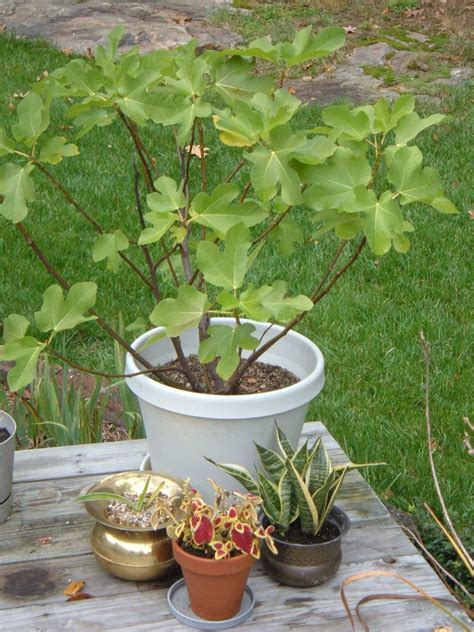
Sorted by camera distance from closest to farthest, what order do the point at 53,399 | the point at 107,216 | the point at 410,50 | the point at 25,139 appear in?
1. the point at 25,139
2. the point at 53,399
3. the point at 107,216
4. the point at 410,50

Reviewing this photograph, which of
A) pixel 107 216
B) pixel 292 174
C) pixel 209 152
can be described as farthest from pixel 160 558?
pixel 209 152

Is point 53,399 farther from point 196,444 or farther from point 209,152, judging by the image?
point 209,152

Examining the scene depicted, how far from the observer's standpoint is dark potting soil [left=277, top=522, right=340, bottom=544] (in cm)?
176

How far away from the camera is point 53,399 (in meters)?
2.58

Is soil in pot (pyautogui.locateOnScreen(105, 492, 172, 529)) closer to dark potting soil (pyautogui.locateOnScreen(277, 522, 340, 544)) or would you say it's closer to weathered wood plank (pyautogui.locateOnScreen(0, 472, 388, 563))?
weathered wood plank (pyautogui.locateOnScreen(0, 472, 388, 563))

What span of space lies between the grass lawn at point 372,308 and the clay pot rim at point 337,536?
0.95 m

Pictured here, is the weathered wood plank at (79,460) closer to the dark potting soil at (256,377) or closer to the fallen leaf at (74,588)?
the dark potting soil at (256,377)

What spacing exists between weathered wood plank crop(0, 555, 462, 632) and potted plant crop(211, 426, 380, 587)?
0.12 feet

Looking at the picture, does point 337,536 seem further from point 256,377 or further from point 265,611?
point 256,377

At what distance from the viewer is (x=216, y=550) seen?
1606 millimetres

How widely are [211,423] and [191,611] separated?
34 centimetres

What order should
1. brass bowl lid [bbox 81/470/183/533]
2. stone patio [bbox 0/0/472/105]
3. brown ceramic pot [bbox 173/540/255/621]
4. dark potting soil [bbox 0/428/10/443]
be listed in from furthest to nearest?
stone patio [bbox 0/0/472/105] < dark potting soil [bbox 0/428/10/443] < brass bowl lid [bbox 81/470/183/533] < brown ceramic pot [bbox 173/540/255/621]

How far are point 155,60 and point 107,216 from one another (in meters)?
2.44

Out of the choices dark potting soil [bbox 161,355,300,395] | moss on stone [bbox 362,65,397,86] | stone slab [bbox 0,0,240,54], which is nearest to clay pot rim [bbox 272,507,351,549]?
dark potting soil [bbox 161,355,300,395]
